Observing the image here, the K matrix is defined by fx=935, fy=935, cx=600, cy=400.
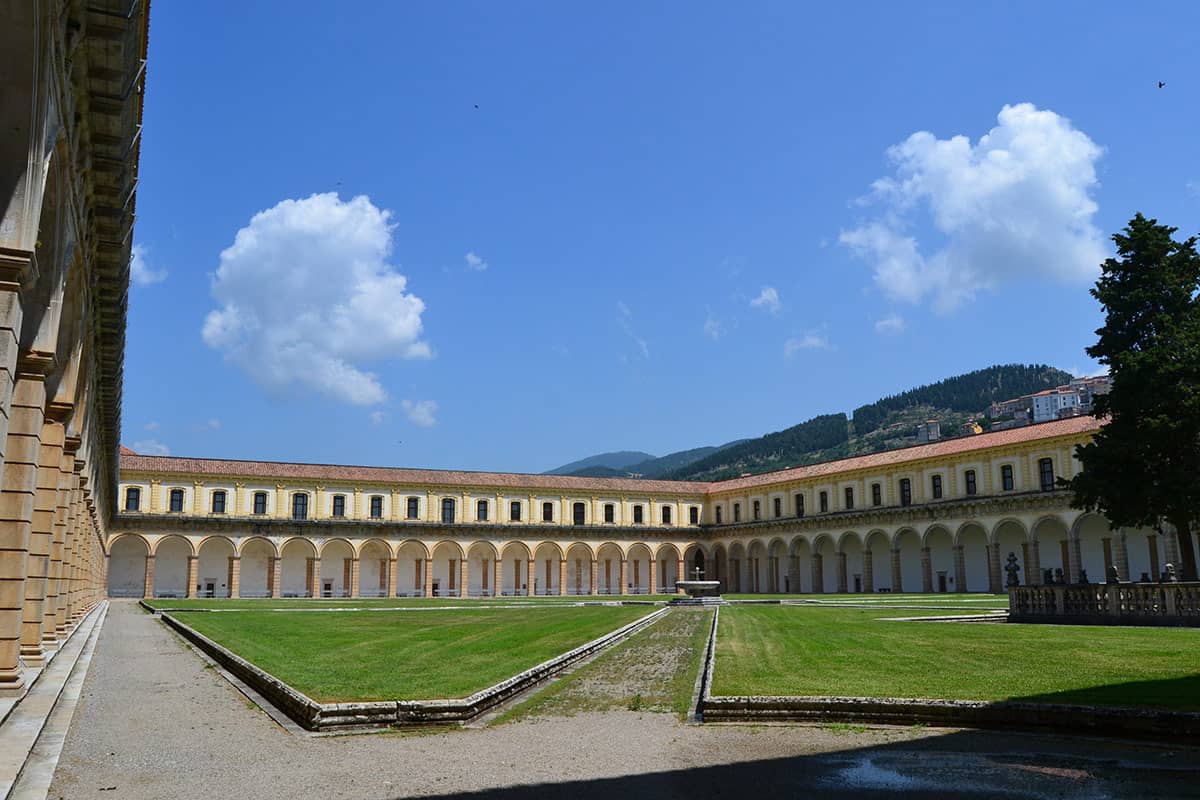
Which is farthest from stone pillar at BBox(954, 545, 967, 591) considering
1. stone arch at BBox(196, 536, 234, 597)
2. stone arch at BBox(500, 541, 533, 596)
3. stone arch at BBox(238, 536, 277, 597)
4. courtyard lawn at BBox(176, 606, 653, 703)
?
stone arch at BBox(196, 536, 234, 597)

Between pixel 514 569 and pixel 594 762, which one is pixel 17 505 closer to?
pixel 594 762

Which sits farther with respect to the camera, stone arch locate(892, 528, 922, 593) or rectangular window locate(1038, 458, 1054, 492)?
stone arch locate(892, 528, 922, 593)

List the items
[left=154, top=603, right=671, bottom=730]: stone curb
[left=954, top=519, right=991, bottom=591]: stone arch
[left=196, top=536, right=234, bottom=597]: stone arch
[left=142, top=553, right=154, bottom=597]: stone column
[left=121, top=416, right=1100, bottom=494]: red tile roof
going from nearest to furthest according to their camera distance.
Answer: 1. [left=154, top=603, right=671, bottom=730]: stone curb
2. [left=121, top=416, right=1100, bottom=494]: red tile roof
3. [left=954, top=519, right=991, bottom=591]: stone arch
4. [left=142, top=553, right=154, bottom=597]: stone column
5. [left=196, top=536, right=234, bottom=597]: stone arch

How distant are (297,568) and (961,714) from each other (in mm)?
62370

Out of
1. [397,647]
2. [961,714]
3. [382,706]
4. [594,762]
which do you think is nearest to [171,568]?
[397,647]

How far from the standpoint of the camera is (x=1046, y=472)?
50438 millimetres

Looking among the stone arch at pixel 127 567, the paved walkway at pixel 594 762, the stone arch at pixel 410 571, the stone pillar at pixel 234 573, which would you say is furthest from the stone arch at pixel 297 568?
the paved walkway at pixel 594 762

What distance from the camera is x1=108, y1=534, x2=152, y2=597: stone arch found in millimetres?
61594

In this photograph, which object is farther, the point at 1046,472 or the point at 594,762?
the point at 1046,472

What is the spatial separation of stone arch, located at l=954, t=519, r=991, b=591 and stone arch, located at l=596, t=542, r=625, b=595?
2709 centimetres

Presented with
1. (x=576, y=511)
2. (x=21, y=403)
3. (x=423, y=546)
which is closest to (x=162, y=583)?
(x=423, y=546)

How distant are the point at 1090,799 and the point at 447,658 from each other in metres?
11.8

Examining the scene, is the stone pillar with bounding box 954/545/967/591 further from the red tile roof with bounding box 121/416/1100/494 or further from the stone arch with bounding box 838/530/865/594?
the stone arch with bounding box 838/530/865/594

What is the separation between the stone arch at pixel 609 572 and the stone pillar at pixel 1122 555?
3680 cm
